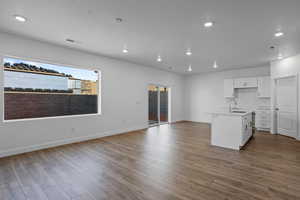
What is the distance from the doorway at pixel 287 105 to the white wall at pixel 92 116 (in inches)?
184

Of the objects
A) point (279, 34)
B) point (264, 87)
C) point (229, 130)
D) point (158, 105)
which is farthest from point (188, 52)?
point (264, 87)

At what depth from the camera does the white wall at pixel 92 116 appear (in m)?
3.62

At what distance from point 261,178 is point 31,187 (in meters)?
3.70

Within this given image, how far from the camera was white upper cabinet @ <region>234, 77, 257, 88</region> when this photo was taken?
666 cm

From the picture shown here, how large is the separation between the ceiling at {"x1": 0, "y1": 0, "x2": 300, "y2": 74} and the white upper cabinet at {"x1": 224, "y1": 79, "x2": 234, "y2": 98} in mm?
2761

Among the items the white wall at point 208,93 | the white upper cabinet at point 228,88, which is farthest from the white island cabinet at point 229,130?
the white wall at point 208,93

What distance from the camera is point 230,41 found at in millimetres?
3846

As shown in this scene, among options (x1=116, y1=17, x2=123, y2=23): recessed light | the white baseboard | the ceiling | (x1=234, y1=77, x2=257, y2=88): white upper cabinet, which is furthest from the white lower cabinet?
(x1=116, y1=17, x2=123, y2=23): recessed light

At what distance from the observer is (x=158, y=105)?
7.64 meters

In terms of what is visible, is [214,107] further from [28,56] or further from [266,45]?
[28,56]

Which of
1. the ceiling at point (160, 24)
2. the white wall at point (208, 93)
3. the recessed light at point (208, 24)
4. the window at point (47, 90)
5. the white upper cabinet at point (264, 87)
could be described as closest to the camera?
the ceiling at point (160, 24)

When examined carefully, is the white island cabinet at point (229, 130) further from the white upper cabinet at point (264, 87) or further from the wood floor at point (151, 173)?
the white upper cabinet at point (264, 87)

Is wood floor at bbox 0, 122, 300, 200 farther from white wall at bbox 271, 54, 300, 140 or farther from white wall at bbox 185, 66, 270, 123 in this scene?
white wall at bbox 185, 66, 270, 123

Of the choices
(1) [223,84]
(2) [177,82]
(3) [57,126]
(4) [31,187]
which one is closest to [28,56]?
(3) [57,126]
